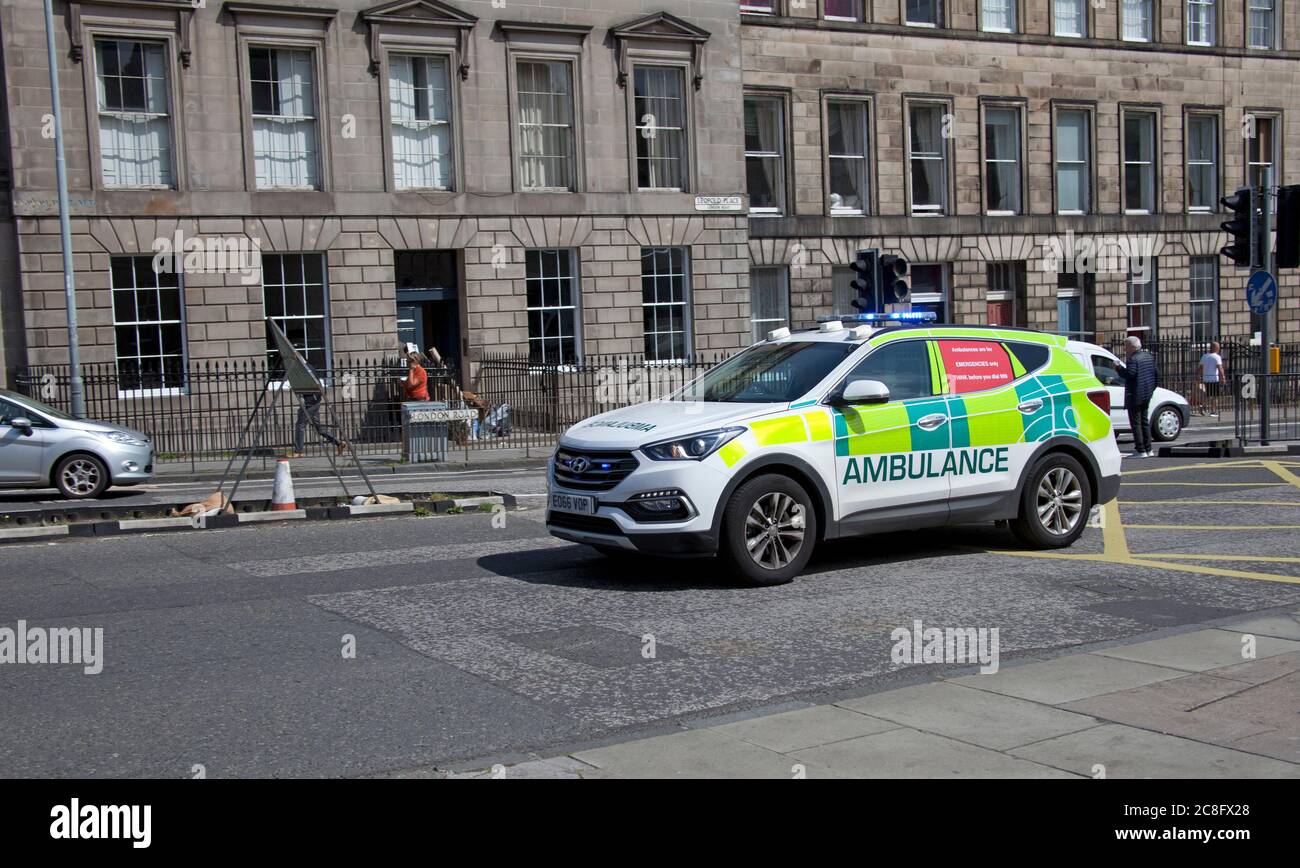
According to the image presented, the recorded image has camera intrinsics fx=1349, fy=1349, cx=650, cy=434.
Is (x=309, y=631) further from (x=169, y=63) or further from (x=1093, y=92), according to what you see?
(x=1093, y=92)

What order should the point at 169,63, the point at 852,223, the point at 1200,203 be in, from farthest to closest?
the point at 1200,203 < the point at 852,223 < the point at 169,63

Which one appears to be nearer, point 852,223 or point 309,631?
point 309,631

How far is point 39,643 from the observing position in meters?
8.26

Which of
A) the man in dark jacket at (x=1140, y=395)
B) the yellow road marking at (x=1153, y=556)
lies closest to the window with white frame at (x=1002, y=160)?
the man in dark jacket at (x=1140, y=395)

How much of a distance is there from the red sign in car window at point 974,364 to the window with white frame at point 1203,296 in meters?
28.9

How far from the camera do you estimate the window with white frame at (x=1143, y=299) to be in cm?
3647

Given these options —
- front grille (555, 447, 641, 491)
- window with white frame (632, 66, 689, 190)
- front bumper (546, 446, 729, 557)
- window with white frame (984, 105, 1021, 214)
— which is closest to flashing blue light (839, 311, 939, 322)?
front bumper (546, 446, 729, 557)

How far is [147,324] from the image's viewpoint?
2472cm

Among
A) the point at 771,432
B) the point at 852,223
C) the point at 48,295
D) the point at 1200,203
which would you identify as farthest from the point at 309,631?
the point at 1200,203

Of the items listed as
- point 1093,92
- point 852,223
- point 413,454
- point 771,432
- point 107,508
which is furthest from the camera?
point 1093,92

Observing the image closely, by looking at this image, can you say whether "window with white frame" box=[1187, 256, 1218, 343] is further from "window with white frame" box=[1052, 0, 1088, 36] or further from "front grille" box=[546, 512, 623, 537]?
"front grille" box=[546, 512, 623, 537]

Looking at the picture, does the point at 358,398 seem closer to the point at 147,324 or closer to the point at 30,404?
the point at 147,324

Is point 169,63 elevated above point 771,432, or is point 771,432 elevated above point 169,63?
point 169,63

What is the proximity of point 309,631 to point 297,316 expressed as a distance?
18230 mm
